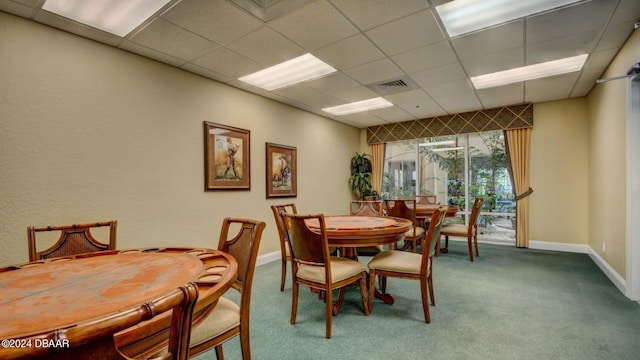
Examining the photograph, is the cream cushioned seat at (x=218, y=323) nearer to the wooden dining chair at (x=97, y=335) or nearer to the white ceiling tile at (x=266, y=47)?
the wooden dining chair at (x=97, y=335)

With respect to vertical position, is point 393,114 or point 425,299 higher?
point 393,114

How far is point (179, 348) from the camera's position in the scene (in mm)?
→ 754

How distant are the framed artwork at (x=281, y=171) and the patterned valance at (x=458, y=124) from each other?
284 cm

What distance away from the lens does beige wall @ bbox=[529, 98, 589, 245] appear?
499 cm

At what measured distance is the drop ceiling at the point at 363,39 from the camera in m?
2.43

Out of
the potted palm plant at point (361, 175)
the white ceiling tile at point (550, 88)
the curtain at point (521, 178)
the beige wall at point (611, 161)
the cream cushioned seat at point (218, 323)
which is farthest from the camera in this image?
the potted palm plant at point (361, 175)

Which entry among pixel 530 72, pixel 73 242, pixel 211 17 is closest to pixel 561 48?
pixel 530 72

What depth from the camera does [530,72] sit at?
3943 millimetres

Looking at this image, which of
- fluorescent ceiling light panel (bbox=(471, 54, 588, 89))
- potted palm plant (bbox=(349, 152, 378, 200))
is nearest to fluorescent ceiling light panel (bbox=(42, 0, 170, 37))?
fluorescent ceiling light panel (bbox=(471, 54, 588, 89))

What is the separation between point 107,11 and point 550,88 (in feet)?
19.4

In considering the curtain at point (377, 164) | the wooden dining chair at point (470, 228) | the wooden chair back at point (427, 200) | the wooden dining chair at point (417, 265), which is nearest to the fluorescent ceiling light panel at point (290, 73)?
the wooden dining chair at point (417, 265)

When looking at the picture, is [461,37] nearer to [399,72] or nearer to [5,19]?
[399,72]

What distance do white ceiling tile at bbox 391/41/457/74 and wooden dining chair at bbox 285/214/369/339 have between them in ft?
7.54

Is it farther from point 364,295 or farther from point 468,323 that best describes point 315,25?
point 468,323
